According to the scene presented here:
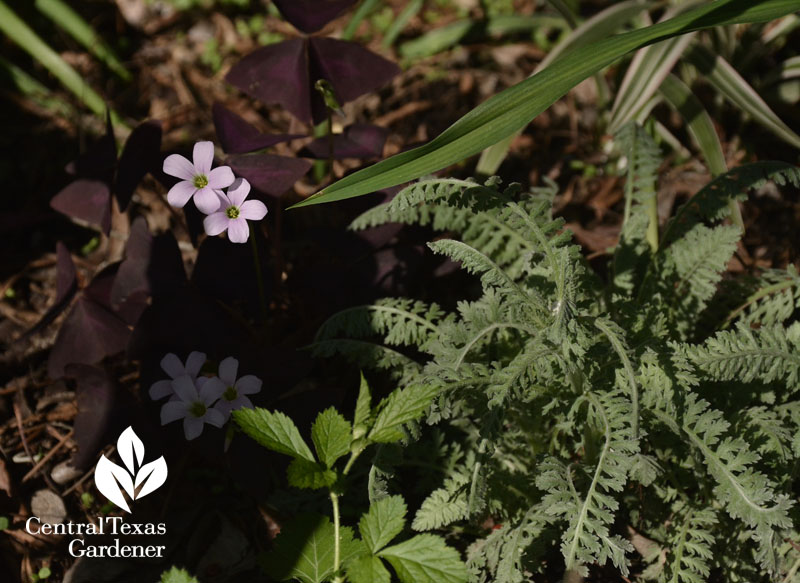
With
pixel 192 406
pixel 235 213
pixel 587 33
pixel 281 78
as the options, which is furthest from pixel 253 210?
pixel 587 33

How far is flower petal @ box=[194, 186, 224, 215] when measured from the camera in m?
1.45

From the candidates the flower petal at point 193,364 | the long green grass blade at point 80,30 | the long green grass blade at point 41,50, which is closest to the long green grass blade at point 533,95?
the flower petal at point 193,364

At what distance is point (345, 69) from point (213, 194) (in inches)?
28.1

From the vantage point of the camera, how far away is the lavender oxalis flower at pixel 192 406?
1563 millimetres

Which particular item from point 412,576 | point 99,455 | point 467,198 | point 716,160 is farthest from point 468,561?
point 716,160

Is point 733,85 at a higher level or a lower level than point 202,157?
higher

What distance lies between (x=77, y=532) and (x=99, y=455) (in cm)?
20

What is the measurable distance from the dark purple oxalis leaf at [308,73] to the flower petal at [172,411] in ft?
2.86

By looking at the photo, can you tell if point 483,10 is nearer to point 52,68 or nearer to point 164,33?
point 164,33

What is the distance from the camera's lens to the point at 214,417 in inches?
61.4

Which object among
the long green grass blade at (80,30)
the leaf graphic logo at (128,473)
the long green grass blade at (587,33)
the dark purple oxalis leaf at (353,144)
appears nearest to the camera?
the leaf graphic logo at (128,473)

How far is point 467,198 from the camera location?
4.99 ft

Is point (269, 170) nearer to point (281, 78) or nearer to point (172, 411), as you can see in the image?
point (281, 78)

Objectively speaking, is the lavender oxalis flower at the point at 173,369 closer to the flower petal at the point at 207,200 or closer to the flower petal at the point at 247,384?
the flower petal at the point at 247,384
